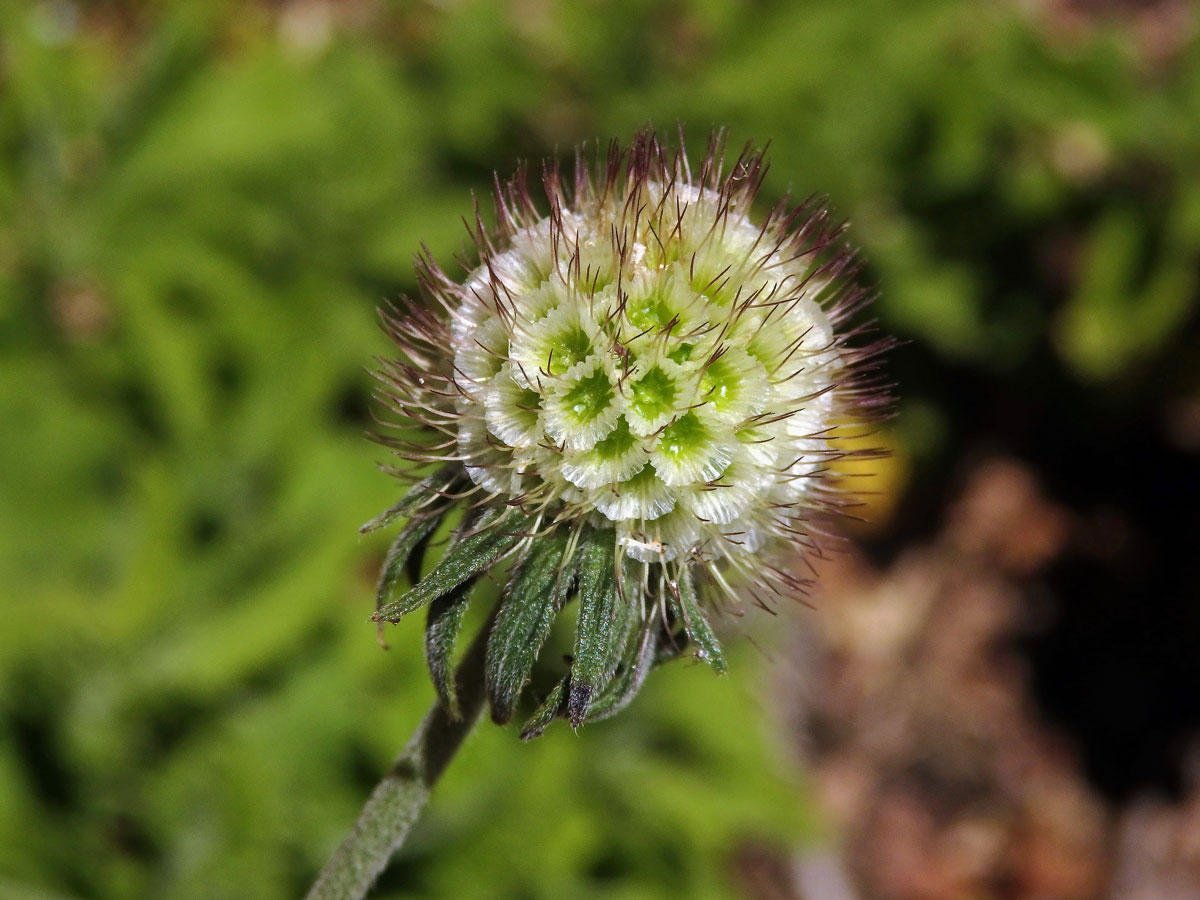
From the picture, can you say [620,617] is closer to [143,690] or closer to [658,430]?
[658,430]

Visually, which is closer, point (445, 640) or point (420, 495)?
point (445, 640)

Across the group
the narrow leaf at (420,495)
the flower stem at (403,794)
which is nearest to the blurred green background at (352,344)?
the flower stem at (403,794)

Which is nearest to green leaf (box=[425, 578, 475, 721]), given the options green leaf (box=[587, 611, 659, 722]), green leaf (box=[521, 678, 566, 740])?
green leaf (box=[521, 678, 566, 740])

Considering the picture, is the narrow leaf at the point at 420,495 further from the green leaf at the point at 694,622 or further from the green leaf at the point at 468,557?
the green leaf at the point at 694,622

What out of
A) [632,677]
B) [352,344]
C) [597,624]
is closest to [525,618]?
[597,624]

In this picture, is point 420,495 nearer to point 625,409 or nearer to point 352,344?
point 625,409

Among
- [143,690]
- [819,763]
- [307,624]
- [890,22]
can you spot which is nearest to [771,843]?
[819,763]
